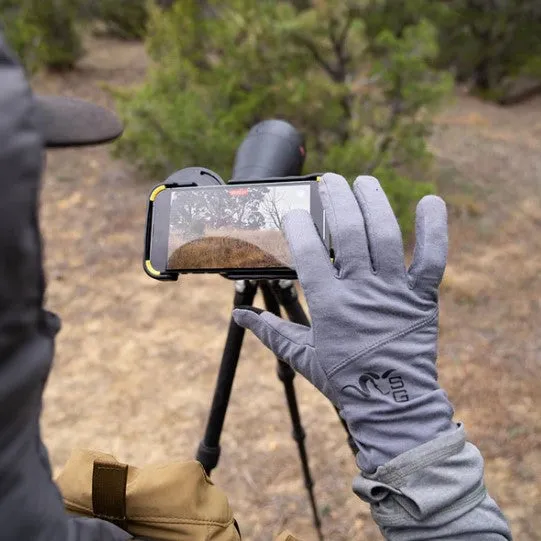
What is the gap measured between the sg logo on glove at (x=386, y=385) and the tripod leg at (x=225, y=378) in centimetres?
39

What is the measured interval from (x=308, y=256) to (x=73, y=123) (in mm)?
348

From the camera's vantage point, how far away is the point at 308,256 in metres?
0.80

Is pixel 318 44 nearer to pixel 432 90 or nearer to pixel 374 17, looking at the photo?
pixel 432 90

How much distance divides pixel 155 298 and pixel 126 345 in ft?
1.20

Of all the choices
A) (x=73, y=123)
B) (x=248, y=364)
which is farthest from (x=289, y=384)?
(x=248, y=364)

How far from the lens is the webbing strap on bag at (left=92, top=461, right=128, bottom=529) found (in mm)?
846

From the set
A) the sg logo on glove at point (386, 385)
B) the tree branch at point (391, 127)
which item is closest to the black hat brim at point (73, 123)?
the sg logo on glove at point (386, 385)

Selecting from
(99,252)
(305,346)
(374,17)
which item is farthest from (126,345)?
(374,17)

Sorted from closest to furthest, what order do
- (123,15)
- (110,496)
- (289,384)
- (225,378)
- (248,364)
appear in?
(110,496)
(225,378)
(289,384)
(248,364)
(123,15)

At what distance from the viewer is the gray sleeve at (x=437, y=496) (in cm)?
72

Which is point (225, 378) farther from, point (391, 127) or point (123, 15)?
point (123, 15)

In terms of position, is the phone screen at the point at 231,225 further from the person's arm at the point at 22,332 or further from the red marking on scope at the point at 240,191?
the person's arm at the point at 22,332

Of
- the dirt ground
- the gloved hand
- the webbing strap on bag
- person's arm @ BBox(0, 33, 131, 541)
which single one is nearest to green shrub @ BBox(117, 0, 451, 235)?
the dirt ground

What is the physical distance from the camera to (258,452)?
2092 millimetres
